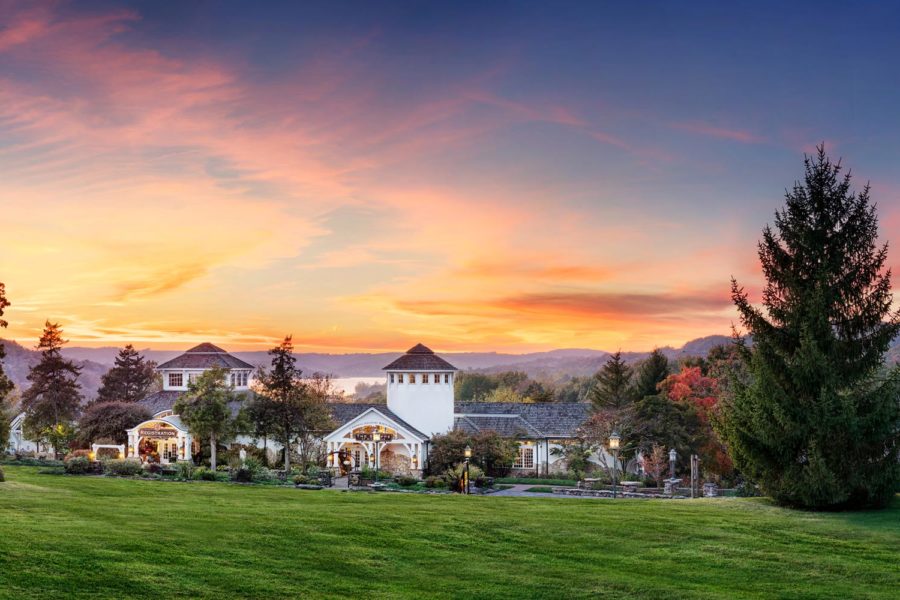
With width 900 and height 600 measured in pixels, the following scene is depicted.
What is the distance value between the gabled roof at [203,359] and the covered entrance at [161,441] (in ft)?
26.6

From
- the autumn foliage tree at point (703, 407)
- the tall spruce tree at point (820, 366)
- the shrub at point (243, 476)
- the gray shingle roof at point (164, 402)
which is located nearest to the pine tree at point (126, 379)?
the gray shingle roof at point (164, 402)

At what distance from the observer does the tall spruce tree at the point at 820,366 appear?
22312 mm

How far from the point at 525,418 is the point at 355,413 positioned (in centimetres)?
1113

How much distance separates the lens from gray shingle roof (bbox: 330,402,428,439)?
166ft

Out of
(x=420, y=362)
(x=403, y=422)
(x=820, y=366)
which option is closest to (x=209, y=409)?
(x=403, y=422)

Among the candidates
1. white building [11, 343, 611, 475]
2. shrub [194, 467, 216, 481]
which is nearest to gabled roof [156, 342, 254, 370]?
white building [11, 343, 611, 475]

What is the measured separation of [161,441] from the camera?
49.8 meters

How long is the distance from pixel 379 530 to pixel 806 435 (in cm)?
1207

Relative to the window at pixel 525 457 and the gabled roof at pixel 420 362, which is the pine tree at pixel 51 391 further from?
the window at pixel 525 457

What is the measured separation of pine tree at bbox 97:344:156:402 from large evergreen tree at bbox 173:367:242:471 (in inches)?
1225

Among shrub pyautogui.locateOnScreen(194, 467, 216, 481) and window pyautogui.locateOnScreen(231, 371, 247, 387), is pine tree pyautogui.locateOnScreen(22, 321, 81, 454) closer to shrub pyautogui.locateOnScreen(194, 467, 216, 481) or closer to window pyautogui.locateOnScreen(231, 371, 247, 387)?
window pyautogui.locateOnScreen(231, 371, 247, 387)

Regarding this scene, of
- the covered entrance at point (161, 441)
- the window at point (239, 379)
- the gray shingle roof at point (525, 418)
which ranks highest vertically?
the window at point (239, 379)

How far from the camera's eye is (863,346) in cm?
2306

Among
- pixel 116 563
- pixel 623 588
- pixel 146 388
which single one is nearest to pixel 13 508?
pixel 116 563
